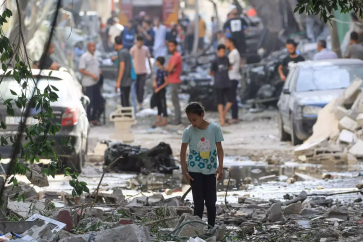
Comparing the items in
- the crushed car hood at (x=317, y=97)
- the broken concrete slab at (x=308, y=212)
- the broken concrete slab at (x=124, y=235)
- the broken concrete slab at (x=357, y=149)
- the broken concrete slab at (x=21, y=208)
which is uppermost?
the crushed car hood at (x=317, y=97)

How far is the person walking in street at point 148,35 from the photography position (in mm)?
30558

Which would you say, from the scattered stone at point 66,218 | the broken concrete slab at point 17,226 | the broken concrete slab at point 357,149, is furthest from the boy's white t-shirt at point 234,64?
the broken concrete slab at point 17,226

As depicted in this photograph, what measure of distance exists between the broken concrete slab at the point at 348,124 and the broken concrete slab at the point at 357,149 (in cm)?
72

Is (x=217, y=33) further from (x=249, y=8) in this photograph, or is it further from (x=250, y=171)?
(x=250, y=171)

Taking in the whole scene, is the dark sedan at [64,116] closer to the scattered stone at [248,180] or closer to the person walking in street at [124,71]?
the scattered stone at [248,180]

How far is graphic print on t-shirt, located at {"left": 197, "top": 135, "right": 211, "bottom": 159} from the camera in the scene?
7.02m

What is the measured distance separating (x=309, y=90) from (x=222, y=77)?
14.5ft

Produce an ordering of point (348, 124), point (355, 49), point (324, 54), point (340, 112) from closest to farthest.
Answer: point (348, 124) → point (340, 112) → point (324, 54) → point (355, 49)

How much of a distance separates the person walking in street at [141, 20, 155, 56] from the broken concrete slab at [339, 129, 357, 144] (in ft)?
53.5

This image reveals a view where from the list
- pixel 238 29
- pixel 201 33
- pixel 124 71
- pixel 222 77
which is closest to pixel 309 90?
pixel 222 77

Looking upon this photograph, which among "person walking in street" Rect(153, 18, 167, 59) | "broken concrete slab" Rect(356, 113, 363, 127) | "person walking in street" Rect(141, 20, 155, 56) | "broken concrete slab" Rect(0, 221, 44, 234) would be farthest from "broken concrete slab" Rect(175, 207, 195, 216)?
"person walking in street" Rect(141, 20, 155, 56)

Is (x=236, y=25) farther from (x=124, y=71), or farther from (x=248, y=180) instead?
(x=248, y=180)

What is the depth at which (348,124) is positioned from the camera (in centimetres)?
1510

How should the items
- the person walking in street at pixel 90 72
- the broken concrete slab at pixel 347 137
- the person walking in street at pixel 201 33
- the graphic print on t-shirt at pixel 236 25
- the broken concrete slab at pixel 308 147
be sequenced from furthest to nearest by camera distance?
1. the person walking in street at pixel 201 33
2. the graphic print on t-shirt at pixel 236 25
3. the person walking in street at pixel 90 72
4. the broken concrete slab at pixel 347 137
5. the broken concrete slab at pixel 308 147
